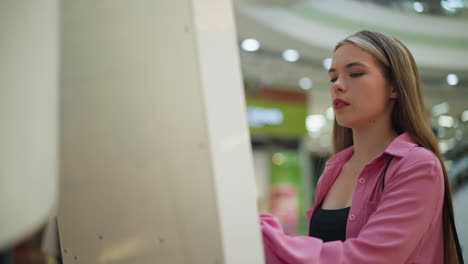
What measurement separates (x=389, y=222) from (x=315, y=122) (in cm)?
1341

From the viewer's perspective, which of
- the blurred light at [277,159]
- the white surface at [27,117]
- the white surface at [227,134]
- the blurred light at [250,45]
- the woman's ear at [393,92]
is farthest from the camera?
the blurred light at [277,159]

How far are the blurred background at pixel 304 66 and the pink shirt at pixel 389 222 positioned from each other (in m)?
6.40

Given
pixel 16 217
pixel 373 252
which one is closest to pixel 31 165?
pixel 16 217

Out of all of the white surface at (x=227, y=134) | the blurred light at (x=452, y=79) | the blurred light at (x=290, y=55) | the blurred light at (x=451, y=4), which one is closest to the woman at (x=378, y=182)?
the white surface at (x=227, y=134)

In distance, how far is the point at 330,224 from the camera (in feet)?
4.73

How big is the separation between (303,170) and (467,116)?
161 inches

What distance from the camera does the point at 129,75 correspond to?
3.59 feet

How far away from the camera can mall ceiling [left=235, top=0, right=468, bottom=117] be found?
8039 millimetres

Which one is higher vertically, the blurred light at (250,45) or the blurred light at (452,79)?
the blurred light at (250,45)

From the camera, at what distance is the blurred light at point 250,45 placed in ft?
27.8

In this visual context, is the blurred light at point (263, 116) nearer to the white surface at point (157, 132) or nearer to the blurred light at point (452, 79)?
the blurred light at point (452, 79)

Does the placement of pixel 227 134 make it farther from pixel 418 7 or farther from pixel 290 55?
pixel 418 7

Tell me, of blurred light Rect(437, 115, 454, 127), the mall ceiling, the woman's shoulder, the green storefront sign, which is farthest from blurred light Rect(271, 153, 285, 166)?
the woman's shoulder

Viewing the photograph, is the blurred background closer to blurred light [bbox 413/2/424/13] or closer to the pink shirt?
blurred light [bbox 413/2/424/13]
